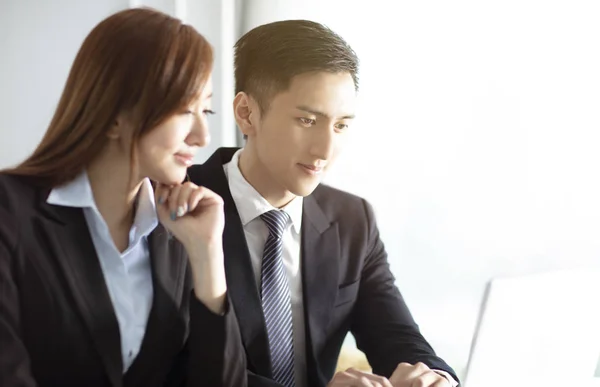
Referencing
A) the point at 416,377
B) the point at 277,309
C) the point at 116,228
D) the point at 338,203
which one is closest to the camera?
the point at 116,228

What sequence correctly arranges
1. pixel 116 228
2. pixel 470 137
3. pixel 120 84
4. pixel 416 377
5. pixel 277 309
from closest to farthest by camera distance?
pixel 120 84, pixel 116 228, pixel 416 377, pixel 277 309, pixel 470 137

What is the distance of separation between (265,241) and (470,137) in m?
0.64

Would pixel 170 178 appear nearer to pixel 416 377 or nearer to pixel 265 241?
pixel 265 241

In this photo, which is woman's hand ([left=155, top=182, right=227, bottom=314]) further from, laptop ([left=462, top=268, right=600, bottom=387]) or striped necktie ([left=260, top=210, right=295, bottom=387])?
laptop ([left=462, top=268, right=600, bottom=387])

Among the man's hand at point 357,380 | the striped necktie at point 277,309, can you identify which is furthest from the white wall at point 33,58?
the man's hand at point 357,380

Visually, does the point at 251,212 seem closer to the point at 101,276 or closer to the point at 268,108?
the point at 268,108

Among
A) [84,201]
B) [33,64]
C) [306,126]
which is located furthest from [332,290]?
[33,64]

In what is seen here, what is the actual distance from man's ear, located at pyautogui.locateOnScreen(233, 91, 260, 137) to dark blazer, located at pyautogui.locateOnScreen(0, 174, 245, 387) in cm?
33

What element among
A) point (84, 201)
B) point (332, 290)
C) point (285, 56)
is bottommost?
point (332, 290)

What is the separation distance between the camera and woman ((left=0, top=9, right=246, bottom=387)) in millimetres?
965

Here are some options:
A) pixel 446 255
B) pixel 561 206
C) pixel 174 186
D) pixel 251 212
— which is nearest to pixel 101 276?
pixel 174 186

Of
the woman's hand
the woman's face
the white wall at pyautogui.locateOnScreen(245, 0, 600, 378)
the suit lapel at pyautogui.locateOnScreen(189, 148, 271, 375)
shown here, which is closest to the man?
the suit lapel at pyautogui.locateOnScreen(189, 148, 271, 375)

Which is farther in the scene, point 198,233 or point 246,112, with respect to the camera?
point 246,112

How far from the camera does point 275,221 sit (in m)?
1.31
